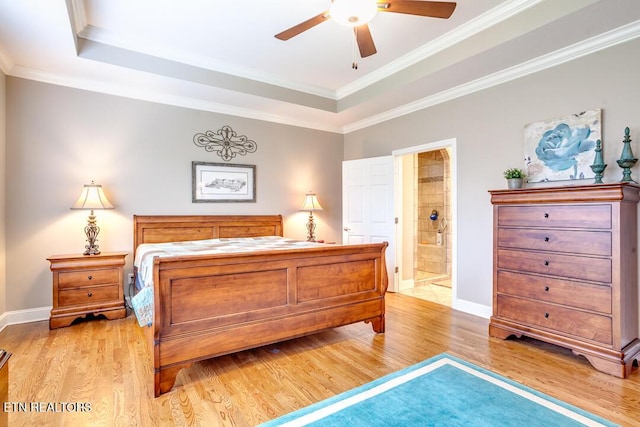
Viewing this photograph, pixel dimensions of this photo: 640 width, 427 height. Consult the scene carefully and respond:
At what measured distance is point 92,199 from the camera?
3.48m

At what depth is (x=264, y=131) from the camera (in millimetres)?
4883

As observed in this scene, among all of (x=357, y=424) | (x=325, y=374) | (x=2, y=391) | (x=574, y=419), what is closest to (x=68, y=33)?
(x=2, y=391)

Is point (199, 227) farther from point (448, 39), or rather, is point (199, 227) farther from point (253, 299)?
point (448, 39)

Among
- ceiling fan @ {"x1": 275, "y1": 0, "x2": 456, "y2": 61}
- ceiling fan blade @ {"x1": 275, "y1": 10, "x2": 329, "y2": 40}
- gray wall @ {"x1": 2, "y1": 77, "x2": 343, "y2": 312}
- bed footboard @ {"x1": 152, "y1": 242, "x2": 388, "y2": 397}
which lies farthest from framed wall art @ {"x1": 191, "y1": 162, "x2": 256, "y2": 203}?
ceiling fan @ {"x1": 275, "y1": 0, "x2": 456, "y2": 61}

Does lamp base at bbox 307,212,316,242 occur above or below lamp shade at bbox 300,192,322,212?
below

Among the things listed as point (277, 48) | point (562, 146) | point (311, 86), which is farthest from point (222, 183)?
point (562, 146)

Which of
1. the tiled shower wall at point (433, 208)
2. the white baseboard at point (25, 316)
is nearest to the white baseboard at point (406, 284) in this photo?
the tiled shower wall at point (433, 208)

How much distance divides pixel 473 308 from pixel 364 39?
3.13 metres

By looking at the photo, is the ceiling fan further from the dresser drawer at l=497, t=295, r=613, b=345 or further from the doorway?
the dresser drawer at l=497, t=295, r=613, b=345

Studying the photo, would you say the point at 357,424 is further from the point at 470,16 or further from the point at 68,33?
the point at 68,33

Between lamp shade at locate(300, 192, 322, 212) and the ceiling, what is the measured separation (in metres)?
1.39

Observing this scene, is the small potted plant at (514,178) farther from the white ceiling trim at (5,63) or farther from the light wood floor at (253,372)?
the white ceiling trim at (5,63)

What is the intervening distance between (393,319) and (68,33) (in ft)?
13.5

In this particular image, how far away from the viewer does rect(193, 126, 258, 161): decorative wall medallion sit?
4.39 metres
